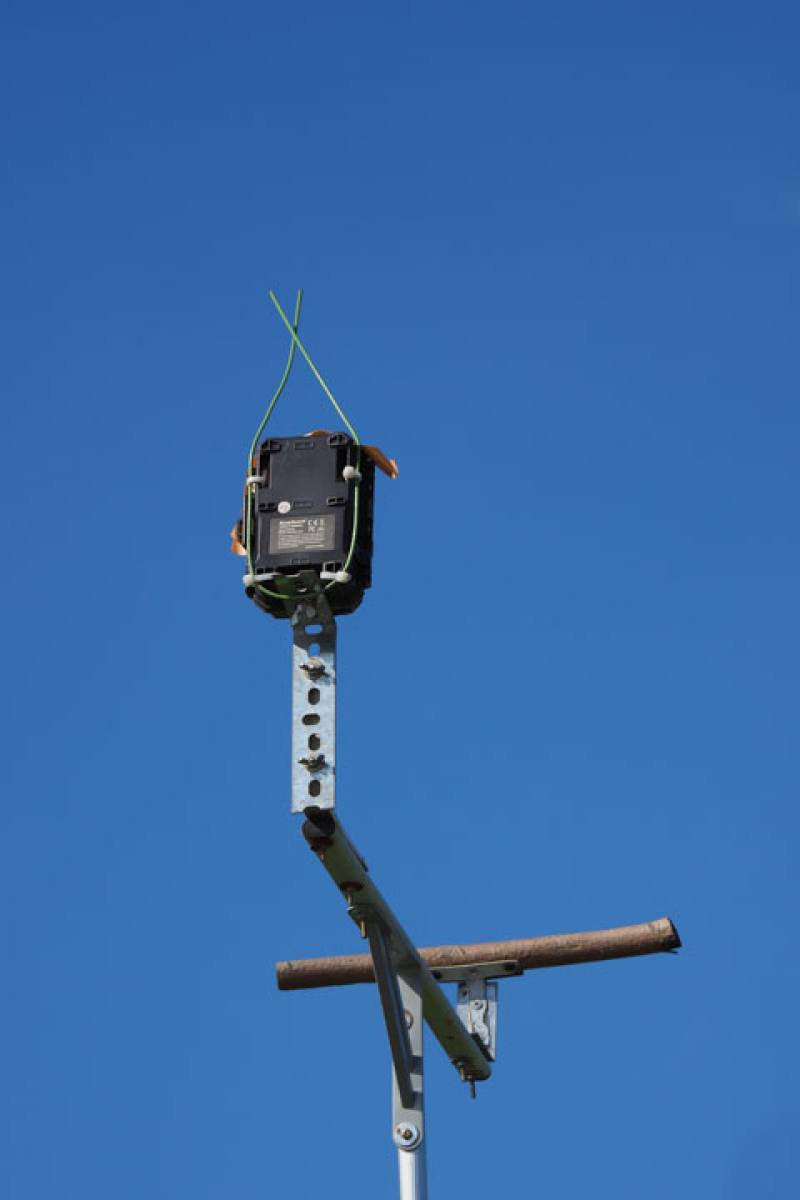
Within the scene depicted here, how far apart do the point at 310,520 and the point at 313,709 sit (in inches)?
41.6

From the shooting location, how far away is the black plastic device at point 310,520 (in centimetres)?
1171

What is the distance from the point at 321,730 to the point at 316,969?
4377 millimetres

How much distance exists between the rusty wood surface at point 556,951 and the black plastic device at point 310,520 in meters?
Answer: 4.05

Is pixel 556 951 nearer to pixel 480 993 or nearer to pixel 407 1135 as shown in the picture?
pixel 480 993

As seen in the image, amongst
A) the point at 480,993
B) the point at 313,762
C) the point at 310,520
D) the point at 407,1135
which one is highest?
the point at 310,520

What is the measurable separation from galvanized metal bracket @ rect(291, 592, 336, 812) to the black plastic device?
115mm

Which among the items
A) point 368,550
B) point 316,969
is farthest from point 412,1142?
point 368,550

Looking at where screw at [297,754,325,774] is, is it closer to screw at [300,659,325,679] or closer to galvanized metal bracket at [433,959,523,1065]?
screw at [300,659,325,679]

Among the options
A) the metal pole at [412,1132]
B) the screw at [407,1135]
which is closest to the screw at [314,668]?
the metal pole at [412,1132]

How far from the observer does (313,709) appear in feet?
37.4

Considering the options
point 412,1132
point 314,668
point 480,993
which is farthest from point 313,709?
point 480,993

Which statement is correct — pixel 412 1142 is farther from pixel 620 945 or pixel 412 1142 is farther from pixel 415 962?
pixel 620 945

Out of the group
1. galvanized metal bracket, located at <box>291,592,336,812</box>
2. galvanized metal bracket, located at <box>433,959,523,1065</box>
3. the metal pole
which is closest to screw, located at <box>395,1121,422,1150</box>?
the metal pole

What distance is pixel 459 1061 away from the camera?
1448 cm
